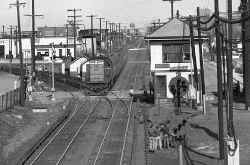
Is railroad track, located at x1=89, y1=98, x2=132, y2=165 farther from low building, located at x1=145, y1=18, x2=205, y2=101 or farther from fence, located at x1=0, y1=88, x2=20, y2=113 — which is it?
fence, located at x1=0, y1=88, x2=20, y2=113

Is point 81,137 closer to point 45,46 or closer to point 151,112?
point 151,112

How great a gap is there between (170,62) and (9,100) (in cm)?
1450

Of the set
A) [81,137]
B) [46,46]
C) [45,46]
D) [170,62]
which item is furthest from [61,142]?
[46,46]

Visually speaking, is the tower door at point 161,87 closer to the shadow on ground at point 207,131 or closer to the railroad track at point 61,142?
the railroad track at point 61,142

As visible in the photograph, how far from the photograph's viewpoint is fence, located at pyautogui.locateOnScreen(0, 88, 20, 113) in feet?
143

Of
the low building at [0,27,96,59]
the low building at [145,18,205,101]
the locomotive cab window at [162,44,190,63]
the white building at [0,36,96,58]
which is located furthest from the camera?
the low building at [0,27,96,59]

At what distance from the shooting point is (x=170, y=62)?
50375 mm

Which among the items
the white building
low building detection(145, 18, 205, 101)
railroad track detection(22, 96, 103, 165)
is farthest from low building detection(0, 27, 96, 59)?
railroad track detection(22, 96, 103, 165)

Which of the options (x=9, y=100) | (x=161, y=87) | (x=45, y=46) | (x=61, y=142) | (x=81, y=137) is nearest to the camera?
(x=61, y=142)

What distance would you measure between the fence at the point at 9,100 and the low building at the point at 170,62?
12343 millimetres

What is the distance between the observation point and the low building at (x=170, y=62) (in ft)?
163

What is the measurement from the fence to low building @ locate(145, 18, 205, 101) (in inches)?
486

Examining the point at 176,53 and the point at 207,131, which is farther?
the point at 176,53

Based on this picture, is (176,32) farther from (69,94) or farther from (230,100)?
(230,100)
